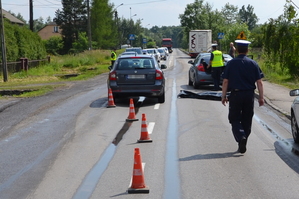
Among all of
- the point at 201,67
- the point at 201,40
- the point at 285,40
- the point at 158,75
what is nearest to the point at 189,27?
the point at 201,40

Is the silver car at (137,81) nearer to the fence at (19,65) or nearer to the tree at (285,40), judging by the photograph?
the tree at (285,40)

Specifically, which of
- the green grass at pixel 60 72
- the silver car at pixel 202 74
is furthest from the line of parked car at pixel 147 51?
the silver car at pixel 202 74

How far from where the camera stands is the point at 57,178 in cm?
737

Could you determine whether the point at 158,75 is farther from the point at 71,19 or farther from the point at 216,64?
the point at 71,19

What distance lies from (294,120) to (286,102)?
747cm

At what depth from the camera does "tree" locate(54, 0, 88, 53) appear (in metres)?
101

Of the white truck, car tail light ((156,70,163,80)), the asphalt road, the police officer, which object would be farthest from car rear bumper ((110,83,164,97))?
the white truck

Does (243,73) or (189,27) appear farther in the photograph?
(189,27)

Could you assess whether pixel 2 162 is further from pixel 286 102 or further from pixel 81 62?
pixel 81 62

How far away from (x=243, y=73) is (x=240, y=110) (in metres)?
0.62

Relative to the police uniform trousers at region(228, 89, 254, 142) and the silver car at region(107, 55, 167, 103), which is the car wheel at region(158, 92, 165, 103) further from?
the police uniform trousers at region(228, 89, 254, 142)

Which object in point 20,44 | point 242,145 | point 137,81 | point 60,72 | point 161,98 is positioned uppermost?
point 20,44

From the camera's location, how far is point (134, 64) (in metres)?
16.5

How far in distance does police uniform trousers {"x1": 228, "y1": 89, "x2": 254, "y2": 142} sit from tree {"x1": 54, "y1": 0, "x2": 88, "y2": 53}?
9270 centimetres
